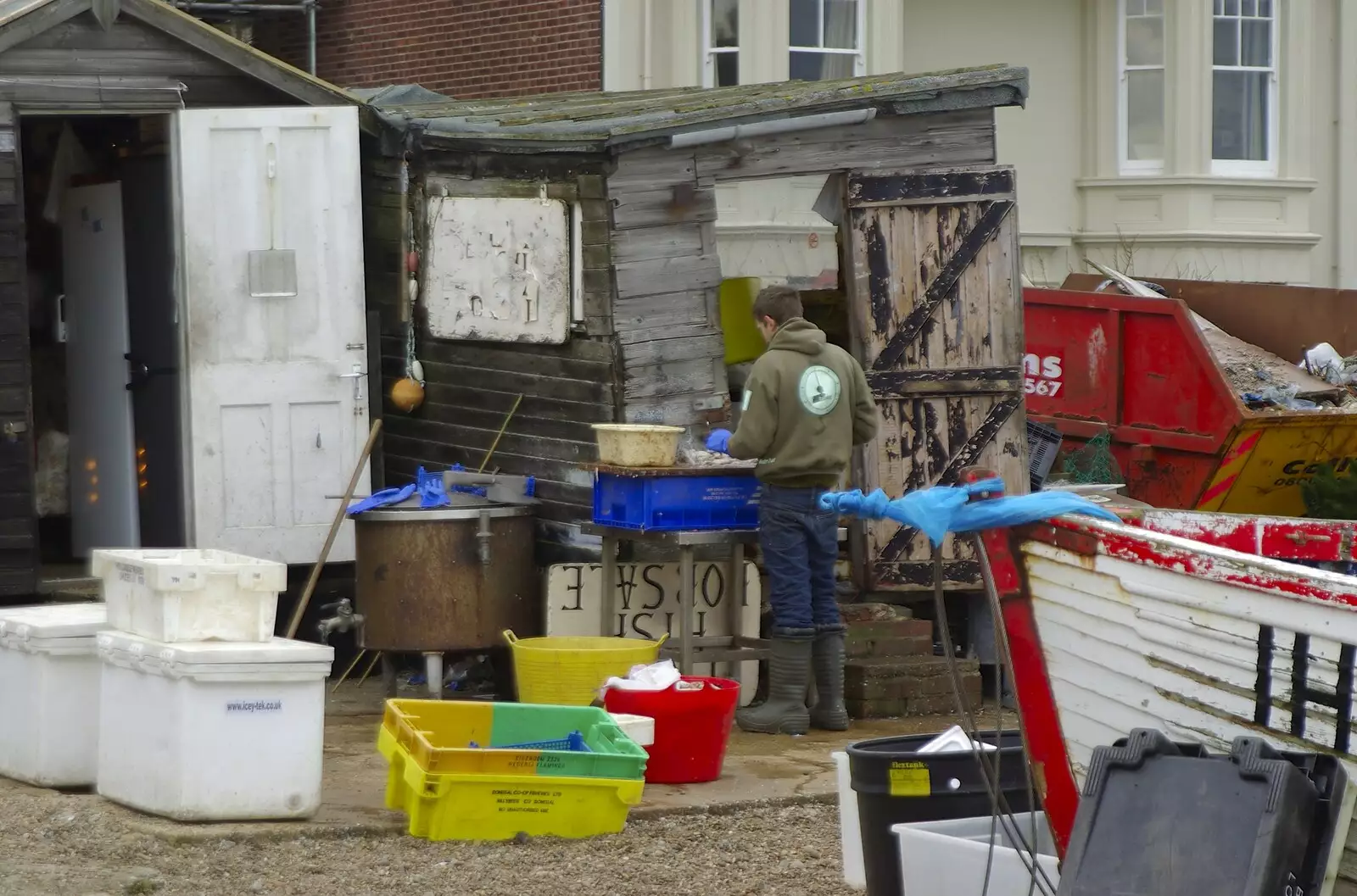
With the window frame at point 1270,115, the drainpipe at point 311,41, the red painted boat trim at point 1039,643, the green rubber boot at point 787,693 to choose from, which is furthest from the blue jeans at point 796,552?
the drainpipe at point 311,41

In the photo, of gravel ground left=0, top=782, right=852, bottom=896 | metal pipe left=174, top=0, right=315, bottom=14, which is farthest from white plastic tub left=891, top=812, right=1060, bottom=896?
metal pipe left=174, top=0, right=315, bottom=14

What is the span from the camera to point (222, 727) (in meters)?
6.77

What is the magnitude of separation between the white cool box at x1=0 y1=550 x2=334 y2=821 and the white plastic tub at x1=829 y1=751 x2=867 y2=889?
188 cm

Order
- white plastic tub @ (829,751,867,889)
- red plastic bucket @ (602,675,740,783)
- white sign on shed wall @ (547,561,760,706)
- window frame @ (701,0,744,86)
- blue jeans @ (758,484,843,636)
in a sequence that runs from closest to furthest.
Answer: white plastic tub @ (829,751,867,889) < red plastic bucket @ (602,675,740,783) < blue jeans @ (758,484,843,636) < white sign on shed wall @ (547,561,760,706) < window frame @ (701,0,744,86)

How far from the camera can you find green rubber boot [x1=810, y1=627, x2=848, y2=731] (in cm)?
896

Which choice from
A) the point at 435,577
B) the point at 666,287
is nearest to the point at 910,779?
the point at 435,577

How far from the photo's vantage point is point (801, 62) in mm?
16031

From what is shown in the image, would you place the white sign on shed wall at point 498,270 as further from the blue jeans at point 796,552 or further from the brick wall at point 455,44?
the brick wall at point 455,44

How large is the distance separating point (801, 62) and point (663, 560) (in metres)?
7.46

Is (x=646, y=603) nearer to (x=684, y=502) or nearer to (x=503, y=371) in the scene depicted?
(x=684, y=502)

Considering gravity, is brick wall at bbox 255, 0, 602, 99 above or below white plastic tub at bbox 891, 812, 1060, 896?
above

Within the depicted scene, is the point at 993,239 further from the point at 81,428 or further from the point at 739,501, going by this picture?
the point at 81,428

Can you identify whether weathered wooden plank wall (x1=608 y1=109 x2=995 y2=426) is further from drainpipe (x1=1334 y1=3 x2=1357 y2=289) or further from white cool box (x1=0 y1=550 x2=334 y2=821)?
drainpipe (x1=1334 y1=3 x2=1357 y2=289)

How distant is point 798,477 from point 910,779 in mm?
2950
